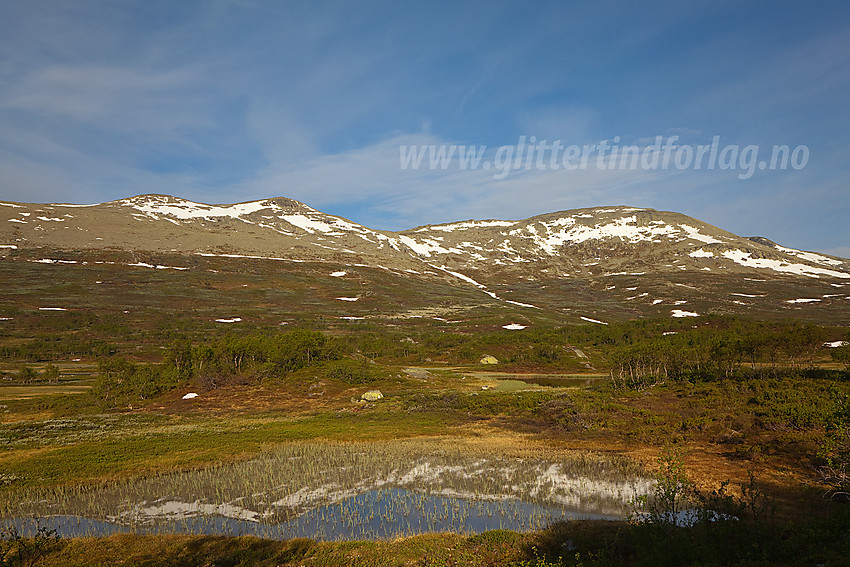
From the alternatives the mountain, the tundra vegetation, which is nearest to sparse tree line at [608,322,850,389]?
the tundra vegetation

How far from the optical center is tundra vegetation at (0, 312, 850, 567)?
13516 millimetres

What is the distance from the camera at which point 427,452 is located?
25.8 meters

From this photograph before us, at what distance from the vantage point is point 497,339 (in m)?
86.9

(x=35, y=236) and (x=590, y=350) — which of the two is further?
(x=35, y=236)

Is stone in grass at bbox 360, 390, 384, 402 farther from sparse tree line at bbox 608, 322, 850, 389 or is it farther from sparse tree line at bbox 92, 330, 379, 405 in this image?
sparse tree line at bbox 608, 322, 850, 389

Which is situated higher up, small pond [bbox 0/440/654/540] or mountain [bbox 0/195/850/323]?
mountain [bbox 0/195/850/323]

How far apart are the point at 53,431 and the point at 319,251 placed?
16311cm

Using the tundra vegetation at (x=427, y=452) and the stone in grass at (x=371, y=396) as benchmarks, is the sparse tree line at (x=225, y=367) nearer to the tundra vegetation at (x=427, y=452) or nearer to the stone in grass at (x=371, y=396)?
the tundra vegetation at (x=427, y=452)

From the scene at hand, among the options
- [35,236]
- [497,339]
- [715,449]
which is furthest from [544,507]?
[35,236]

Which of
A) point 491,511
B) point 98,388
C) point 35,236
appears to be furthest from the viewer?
point 35,236

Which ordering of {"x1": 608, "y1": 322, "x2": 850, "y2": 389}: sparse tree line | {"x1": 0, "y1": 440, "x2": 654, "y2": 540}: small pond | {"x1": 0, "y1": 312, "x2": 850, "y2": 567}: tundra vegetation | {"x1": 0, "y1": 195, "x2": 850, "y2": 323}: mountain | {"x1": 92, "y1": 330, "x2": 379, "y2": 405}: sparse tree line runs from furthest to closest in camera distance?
{"x1": 0, "y1": 195, "x2": 850, "y2": 323}: mountain, {"x1": 92, "y1": 330, "x2": 379, "y2": 405}: sparse tree line, {"x1": 608, "y1": 322, "x2": 850, "y2": 389}: sparse tree line, {"x1": 0, "y1": 440, "x2": 654, "y2": 540}: small pond, {"x1": 0, "y1": 312, "x2": 850, "y2": 567}: tundra vegetation

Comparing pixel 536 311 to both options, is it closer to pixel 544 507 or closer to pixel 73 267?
pixel 544 507

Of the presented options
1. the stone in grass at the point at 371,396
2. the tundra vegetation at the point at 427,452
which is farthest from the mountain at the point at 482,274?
the stone in grass at the point at 371,396

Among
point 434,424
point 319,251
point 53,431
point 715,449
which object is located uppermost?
point 319,251
